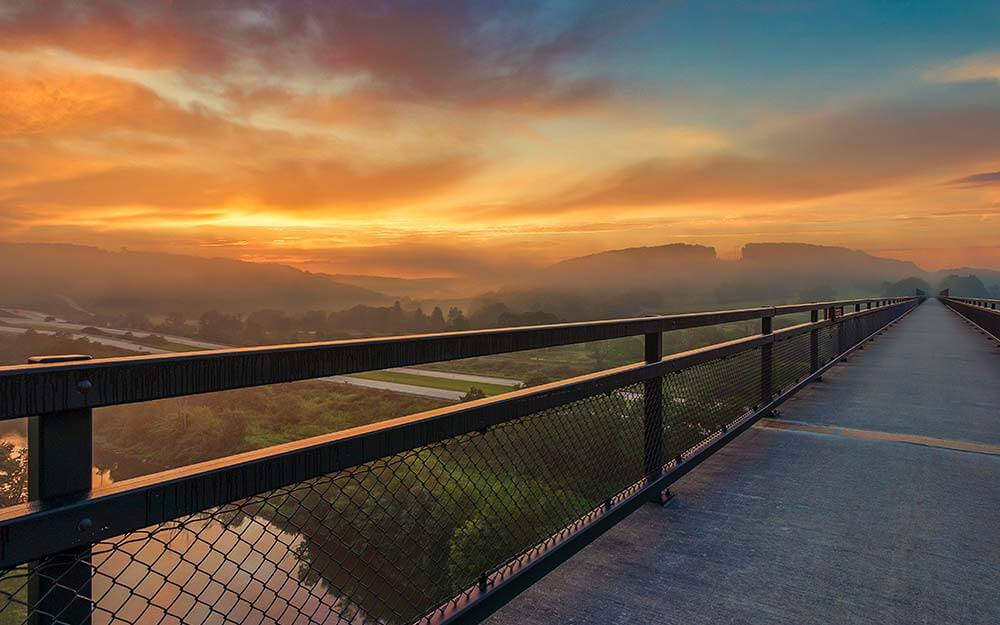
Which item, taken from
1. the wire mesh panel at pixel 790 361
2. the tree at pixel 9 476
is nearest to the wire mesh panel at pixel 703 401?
the wire mesh panel at pixel 790 361

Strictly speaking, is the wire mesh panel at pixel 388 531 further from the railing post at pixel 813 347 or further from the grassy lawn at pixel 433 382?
the grassy lawn at pixel 433 382

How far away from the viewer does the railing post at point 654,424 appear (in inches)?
173

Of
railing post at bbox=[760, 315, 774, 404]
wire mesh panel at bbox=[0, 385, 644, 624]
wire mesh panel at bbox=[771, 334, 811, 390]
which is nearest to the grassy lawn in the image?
wire mesh panel at bbox=[0, 385, 644, 624]

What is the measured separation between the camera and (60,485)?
4.99 ft

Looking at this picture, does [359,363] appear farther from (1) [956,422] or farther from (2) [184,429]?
(2) [184,429]

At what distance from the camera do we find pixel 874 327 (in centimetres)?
1959

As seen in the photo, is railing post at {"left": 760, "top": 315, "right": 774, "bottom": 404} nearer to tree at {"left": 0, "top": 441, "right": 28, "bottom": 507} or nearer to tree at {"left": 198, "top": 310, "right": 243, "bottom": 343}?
tree at {"left": 0, "top": 441, "right": 28, "bottom": 507}

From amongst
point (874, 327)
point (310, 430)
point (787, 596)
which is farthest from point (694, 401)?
point (310, 430)

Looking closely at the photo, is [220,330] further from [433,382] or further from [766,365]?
[766,365]

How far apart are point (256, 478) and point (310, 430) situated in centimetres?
13520

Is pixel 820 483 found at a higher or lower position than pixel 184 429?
A: higher

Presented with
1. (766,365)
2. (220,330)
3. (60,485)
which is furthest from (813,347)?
(220,330)

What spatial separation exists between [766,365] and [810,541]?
3.36m

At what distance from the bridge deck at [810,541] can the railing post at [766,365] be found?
1.29 ft
